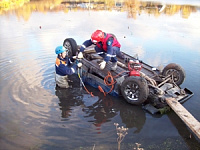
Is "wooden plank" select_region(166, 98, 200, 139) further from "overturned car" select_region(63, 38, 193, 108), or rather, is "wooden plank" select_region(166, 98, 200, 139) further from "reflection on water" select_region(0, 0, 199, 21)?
"reflection on water" select_region(0, 0, 199, 21)

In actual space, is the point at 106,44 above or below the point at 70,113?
above

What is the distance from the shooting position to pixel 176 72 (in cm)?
728

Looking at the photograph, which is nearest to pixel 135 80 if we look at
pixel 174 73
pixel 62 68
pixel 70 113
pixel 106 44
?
pixel 106 44

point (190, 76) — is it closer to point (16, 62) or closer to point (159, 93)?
point (159, 93)

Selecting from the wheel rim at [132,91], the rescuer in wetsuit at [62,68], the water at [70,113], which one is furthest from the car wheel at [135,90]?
the rescuer in wetsuit at [62,68]


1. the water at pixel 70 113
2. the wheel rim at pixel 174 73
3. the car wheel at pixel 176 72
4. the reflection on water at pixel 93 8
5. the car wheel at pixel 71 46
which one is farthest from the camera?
the reflection on water at pixel 93 8

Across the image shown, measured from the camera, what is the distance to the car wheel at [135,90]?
6.02 meters

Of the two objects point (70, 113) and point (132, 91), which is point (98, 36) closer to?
point (132, 91)

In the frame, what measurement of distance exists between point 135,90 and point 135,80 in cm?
34

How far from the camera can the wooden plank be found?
185 inches

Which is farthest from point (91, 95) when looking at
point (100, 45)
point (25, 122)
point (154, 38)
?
point (154, 38)

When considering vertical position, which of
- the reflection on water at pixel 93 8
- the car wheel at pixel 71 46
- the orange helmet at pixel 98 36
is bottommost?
the car wheel at pixel 71 46

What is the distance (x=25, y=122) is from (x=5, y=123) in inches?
20.9

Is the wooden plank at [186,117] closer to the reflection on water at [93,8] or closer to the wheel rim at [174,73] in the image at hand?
the wheel rim at [174,73]
